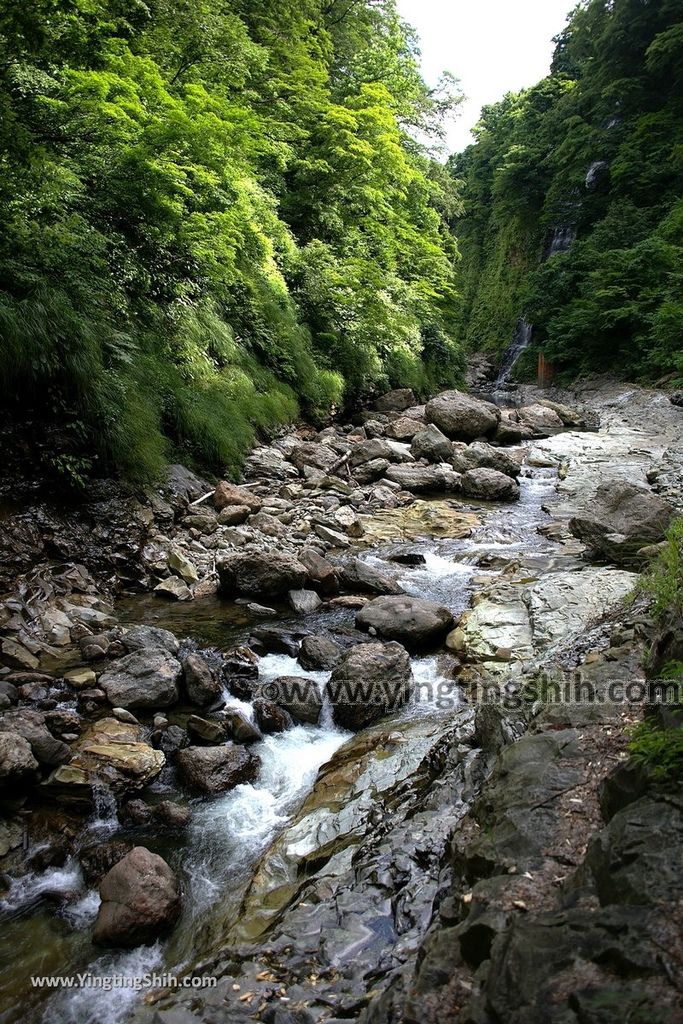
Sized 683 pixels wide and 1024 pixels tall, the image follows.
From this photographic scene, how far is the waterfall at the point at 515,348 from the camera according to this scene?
2956 cm

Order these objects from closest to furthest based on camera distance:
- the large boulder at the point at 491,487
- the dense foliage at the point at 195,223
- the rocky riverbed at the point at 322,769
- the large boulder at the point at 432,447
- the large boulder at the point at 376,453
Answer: the rocky riverbed at the point at 322,769 → the dense foliage at the point at 195,223 → the large boulder at the point at 491,487 → the large boulder at the point at 376,453 → the large boulder at the point at 432,447

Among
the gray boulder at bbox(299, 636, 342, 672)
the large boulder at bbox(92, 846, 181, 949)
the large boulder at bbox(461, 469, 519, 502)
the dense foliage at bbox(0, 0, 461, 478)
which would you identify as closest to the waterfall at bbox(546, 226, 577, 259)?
the dense foliage at bbox(0, 0, 461, 478)

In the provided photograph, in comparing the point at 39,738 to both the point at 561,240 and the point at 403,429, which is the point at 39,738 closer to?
the point at 403,429

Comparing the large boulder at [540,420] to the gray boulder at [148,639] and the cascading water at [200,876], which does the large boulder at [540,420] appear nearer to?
the cascading water at [200,876]

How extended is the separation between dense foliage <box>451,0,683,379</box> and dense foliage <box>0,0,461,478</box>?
326 inches

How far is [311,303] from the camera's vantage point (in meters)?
14.7

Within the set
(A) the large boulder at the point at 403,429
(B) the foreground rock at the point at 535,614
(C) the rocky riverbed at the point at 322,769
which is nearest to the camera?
(C) the rocky riverbed at the point at 322,769

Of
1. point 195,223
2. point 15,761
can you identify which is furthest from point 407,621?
point 195,223

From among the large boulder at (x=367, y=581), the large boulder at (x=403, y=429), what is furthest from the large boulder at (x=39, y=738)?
the large boulder at (x=403, y=429)

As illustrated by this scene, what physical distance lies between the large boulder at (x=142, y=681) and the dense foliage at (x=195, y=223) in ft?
10.4

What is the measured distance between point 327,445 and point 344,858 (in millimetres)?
9577

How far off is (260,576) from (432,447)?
696cm

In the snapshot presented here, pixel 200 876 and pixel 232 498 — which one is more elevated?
pixel 232 498

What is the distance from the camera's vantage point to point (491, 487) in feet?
35.5
